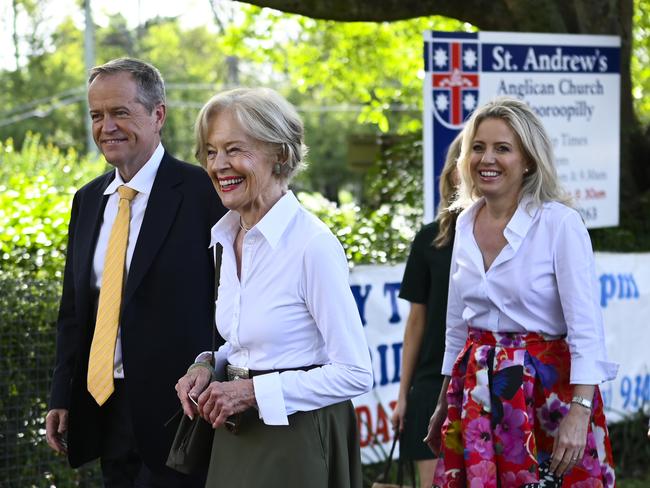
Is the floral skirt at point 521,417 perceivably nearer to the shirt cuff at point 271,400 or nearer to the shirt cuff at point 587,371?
the shirt cuff at point 587,371

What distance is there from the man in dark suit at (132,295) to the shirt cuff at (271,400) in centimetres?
89

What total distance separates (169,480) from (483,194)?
154 centimetres

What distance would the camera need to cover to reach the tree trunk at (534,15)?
8.56 metres

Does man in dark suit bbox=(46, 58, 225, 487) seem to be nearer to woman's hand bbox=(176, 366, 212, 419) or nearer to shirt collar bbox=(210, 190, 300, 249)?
woman's hand bbox=(176, 366, 212, 419)

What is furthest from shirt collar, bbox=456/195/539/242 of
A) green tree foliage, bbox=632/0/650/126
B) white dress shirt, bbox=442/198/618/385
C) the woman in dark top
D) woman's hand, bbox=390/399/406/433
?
green tree foliage, bbox=632/0/650/126

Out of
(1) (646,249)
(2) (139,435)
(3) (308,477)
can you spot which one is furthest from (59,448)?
(1) (646,249)

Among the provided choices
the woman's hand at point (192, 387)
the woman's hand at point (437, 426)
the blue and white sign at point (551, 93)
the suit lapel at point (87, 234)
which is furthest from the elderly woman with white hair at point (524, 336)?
the blue and white sign at point (551, 93)

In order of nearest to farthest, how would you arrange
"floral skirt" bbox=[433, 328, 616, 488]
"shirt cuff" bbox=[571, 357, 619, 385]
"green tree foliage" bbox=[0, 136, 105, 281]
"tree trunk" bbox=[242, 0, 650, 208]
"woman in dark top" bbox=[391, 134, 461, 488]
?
1. "shirt cuff" bbox=[571, 357, 619, 385]
2. "floral skirt" bbox=[433, 328, 616, 488]
3. "woman in dark top" bbox=[391, 134, 461, 488]
4. "green tree foliage" bbox=[0, 136, 105, 281]
5. "tree trunk" bbox=[242, 0, 650, 208]

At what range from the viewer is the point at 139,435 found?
392cm

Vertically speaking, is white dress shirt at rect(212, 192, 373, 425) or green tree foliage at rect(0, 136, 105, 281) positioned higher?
green tree foliage at rect(0, 136, 105, 281)

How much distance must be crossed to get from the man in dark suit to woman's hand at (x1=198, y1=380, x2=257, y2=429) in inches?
32.0

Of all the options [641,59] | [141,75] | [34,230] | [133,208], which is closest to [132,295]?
[133,208]

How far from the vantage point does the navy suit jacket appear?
3.93 metres

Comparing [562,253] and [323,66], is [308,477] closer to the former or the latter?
[562,253]
